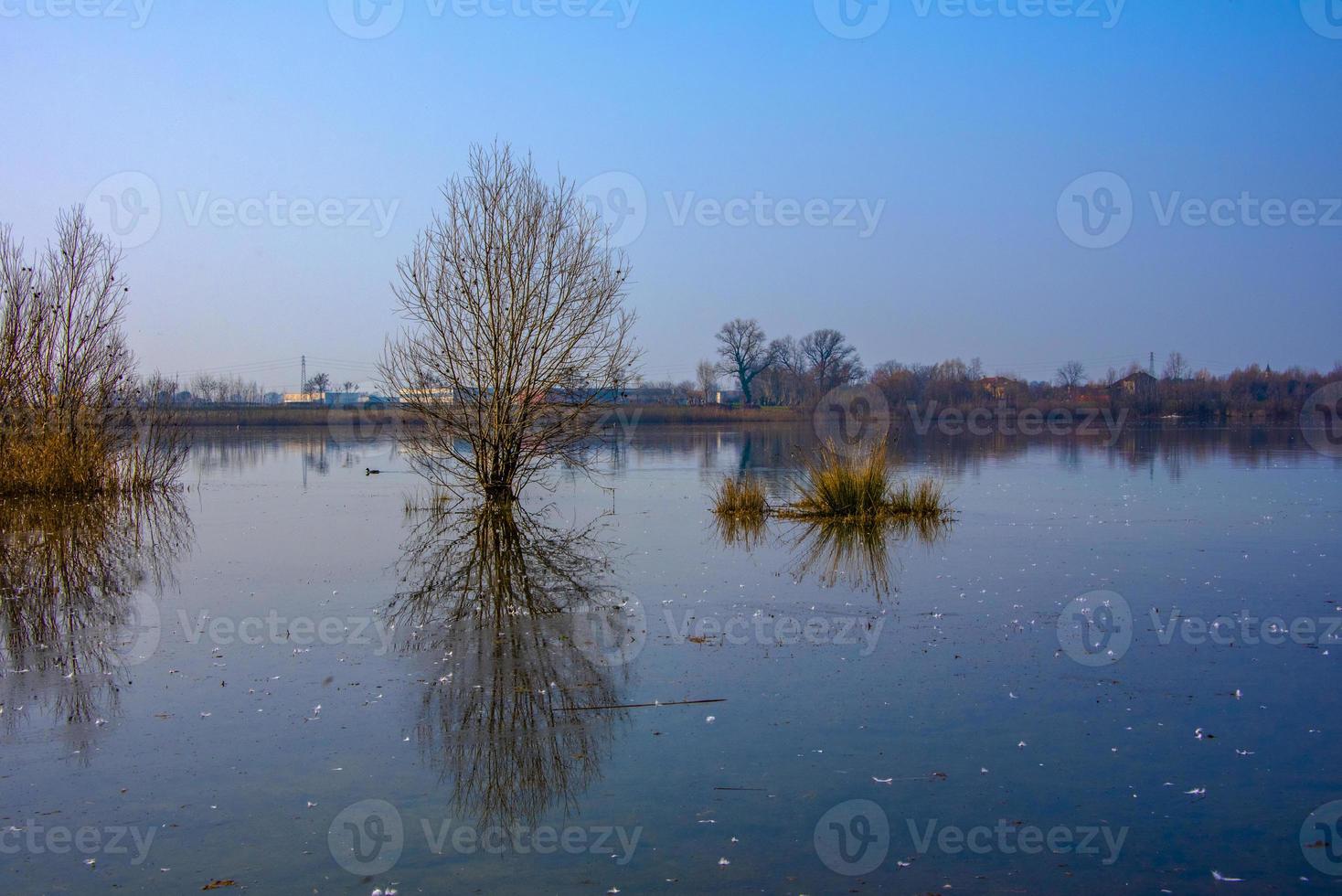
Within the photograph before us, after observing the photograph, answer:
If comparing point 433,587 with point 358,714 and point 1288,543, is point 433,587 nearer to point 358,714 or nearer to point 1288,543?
point 358,714

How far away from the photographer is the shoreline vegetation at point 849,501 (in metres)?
16.3

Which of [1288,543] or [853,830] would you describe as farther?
[1288,543]

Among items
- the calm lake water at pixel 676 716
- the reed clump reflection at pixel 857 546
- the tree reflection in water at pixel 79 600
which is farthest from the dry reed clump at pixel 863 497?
the tree reflection in water at pixel 79 600

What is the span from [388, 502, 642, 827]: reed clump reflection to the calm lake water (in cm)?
3

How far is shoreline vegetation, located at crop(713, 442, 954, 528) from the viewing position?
640 inches

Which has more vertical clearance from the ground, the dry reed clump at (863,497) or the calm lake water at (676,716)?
the dry reed clump at (863,497)

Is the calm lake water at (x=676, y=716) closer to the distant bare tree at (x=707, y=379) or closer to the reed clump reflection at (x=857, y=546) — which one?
the reed clump reflection at (x=857, y=546)

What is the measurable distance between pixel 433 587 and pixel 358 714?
433cm

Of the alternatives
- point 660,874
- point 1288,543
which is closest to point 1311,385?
point 1288,543

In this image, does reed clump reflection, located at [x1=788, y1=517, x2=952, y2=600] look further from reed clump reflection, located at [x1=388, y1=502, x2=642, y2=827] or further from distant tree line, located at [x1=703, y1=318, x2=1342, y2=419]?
distant tree line, located at [x1=703, y1=318, x2=1342, y2=419]

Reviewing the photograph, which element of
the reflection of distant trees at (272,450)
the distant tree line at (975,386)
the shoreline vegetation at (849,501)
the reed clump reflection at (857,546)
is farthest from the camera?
the distant tree line at (975,386)

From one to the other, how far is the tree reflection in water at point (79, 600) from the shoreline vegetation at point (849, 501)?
27.8 feet

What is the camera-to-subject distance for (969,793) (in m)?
5.06

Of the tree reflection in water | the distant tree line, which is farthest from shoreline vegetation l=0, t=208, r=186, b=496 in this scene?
the distant tree line
